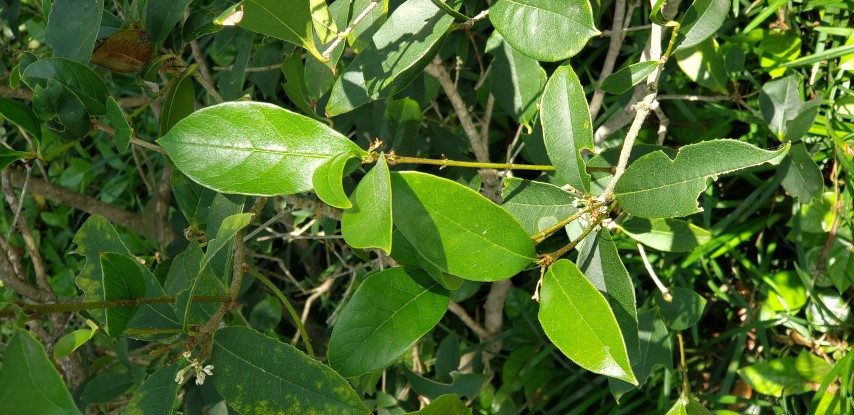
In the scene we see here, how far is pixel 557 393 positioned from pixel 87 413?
3.03 feet

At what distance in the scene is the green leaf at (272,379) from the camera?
2.61ft

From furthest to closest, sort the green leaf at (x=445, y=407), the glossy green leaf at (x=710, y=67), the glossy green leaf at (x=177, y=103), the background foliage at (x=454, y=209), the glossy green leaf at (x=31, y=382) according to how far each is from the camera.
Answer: the glossy green leaf at (x=710, y=67)
the glossy green leaf at (x=177, y=103)
the green leaf at (x=445, y=407)
the background foliage at (x=454, y=209)
the glossy green leaf at (x=31, y=382)

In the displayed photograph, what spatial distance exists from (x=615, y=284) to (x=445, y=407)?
229 mm

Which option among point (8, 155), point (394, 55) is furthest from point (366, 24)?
point (8, 155)

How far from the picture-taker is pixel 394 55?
0.86 metres

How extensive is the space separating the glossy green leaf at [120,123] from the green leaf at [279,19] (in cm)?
19

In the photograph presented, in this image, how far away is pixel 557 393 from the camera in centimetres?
161

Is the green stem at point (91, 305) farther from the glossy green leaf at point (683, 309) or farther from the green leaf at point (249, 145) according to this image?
the glossy green leaf at point (683, 309)

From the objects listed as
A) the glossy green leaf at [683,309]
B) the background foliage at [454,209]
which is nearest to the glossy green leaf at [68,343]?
the background foliage at [454,209]

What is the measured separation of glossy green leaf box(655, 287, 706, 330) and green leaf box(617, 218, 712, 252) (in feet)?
0.38

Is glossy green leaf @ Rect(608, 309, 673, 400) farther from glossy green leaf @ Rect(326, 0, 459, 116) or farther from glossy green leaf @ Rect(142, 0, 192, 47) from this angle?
glossy green leaf @ Rect(142, 0, 192, 47)

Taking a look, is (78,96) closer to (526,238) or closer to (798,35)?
(526,238)

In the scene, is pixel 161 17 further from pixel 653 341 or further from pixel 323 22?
pixel 653 341

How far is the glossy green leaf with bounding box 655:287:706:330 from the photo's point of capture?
116 cm
